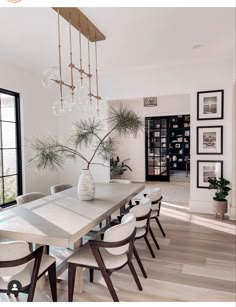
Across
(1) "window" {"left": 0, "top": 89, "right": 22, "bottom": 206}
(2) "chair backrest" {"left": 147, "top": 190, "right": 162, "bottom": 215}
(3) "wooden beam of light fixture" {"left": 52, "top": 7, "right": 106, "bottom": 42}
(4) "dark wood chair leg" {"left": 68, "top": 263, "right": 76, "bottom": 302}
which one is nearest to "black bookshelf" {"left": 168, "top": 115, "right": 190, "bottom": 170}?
(1) "window" {"left": 0, "top": 89, "right": 22, "bottom": 206}

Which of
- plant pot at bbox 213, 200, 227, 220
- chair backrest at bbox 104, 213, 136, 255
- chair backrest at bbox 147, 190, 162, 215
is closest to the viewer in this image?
chair backrest at bbox 104, 213, 136, 255

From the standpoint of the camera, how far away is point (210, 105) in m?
4.43

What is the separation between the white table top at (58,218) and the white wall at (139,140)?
529 centimetres

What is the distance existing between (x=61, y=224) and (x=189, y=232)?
2.42 meters

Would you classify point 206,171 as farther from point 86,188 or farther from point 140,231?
point 86,188

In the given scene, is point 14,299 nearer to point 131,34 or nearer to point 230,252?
point 230,252

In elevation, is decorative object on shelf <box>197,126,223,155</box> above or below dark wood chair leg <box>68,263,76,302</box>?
above

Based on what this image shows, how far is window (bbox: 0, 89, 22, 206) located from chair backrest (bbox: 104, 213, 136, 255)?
2.92 metres

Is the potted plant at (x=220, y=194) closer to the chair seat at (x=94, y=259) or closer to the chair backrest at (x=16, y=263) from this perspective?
the chair seat at (x=94, y=259)

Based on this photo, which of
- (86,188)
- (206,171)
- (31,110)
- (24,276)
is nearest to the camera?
(24,276)

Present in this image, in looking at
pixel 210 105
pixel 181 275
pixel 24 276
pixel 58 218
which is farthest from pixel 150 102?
pixel 24 276

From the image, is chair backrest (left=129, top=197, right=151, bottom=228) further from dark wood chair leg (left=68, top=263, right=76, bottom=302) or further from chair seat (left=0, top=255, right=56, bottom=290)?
chair seat (left=0, top=255, right=56, bottom=290)

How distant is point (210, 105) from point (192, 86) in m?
0.51

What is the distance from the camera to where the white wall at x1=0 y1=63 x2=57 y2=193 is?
4.22 meters
